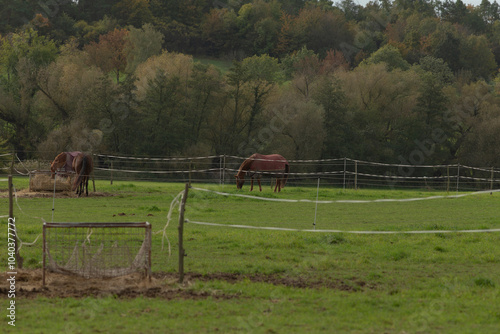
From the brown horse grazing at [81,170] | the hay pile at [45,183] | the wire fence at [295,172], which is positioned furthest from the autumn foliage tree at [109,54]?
the brown horse grazing at [81,170]

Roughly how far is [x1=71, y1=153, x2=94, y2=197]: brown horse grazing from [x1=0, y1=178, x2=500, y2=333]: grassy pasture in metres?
5.61

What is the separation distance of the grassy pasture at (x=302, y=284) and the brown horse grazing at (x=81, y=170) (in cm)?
561

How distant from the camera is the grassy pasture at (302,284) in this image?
5719mm

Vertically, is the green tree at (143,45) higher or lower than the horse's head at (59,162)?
higher

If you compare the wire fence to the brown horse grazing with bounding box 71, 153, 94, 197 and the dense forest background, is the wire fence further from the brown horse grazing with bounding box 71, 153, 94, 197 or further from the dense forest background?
the brown horse grazing with bounding box 71, 153, 94, 197

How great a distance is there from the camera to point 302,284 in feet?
24.6

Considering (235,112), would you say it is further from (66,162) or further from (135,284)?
(135,284)

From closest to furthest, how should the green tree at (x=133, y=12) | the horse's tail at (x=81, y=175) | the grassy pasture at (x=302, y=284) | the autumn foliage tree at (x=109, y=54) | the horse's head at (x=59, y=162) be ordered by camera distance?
the grassy pasture at (x=302, y=284) → the horse's tail at (x=81, y=175) → the horse's head at (x=59, y=162) → the autumn foliage tree at (x=109, y=54) → the green tree at (x=133, y=12)

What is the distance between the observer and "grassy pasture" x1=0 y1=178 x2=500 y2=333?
5719 millimetres

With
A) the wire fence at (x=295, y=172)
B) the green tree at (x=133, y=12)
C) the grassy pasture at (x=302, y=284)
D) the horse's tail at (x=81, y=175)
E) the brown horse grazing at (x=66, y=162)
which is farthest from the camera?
the green tree at (x=133, y=12)

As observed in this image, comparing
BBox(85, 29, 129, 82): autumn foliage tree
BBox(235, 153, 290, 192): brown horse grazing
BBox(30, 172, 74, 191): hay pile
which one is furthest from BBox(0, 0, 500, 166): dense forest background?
BBox(30, 172, 74, 191): hay pile

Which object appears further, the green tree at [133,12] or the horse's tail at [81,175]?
the green tree at [133,12]

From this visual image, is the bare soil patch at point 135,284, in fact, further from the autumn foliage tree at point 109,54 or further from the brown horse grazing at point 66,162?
the autumn foliage tree at point 109,54

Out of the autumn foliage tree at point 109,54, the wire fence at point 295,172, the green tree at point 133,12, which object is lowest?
the wire fence at point 295,172
